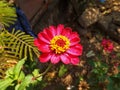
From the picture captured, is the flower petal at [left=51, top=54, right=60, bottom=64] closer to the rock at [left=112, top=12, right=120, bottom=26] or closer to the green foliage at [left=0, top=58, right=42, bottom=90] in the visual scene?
the green foliage at [left=0, top=58, right=42, bottom=90]

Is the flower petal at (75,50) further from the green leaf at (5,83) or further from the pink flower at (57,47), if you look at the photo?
the green leaf at (5,83)

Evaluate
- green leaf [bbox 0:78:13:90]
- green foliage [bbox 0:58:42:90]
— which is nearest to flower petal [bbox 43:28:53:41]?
green foliage [bbox 0:58:42:90]

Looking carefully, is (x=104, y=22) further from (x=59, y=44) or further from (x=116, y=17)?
(x=59, y=44)

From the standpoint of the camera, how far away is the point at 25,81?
4.23ft

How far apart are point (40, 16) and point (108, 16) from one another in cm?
86

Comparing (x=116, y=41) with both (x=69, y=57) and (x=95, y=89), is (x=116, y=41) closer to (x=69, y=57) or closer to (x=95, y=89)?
(x=95, y=89)

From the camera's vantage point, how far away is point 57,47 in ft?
4.06

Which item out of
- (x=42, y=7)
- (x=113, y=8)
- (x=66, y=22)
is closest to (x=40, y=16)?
(x=42, y=7)

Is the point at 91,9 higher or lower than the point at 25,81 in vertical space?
higher

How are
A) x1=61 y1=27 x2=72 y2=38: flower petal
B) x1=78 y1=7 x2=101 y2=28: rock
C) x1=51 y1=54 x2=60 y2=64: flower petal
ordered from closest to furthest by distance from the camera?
x1=51 y1=54 x2=60 y2=64: flower petal, x1=61 y1=27 x2=72 y2=38: flower petal, x1=78 y1=7 x2=101 y2=28: rock

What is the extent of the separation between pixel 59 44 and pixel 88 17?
250 centimetres

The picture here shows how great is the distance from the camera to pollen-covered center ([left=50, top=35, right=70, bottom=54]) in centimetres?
124

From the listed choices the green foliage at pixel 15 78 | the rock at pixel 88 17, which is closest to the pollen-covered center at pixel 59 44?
the green foliage at pixel 15 78

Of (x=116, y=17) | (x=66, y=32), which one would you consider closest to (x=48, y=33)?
(x=66, y=32)
